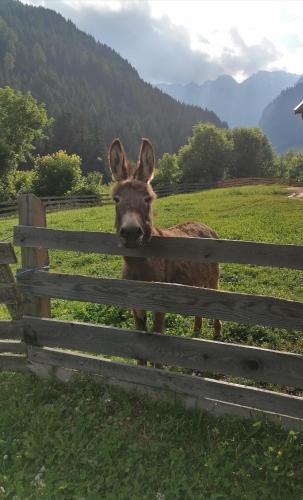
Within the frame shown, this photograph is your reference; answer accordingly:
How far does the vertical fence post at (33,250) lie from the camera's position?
17.0 ft

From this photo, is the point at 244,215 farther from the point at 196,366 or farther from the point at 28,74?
the point at 28,74

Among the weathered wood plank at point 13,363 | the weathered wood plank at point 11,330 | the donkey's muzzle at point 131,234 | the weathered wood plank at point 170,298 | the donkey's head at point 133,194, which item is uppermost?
the donkey's head at point 133,194

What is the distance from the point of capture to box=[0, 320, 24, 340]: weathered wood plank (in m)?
5.55

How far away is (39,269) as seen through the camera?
5250 mm

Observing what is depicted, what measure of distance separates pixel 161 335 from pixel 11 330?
227 centimetres

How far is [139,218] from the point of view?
422 centimetres

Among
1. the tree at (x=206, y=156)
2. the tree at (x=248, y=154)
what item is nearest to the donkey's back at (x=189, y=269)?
the tree at (x=206, y=156)

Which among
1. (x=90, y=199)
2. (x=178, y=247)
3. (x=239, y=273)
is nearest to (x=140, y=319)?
(x=178, y=247)

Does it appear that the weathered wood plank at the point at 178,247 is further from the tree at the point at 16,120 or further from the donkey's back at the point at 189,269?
the tree at the point at 16,120

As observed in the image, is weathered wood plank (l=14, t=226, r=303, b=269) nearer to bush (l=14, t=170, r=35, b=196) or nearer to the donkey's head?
the donkey's head

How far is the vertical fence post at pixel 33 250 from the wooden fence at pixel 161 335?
0.01m

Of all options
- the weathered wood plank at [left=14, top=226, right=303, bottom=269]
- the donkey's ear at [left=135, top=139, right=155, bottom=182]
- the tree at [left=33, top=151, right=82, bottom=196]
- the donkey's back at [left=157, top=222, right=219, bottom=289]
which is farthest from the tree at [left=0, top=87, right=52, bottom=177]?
the donkey's ear at [left=135, top=139, right=155, bottom=182]

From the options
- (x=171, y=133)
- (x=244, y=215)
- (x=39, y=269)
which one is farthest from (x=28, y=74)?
(x=39, y=269)

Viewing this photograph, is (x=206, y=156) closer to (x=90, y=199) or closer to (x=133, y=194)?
(x=90, y=199)
